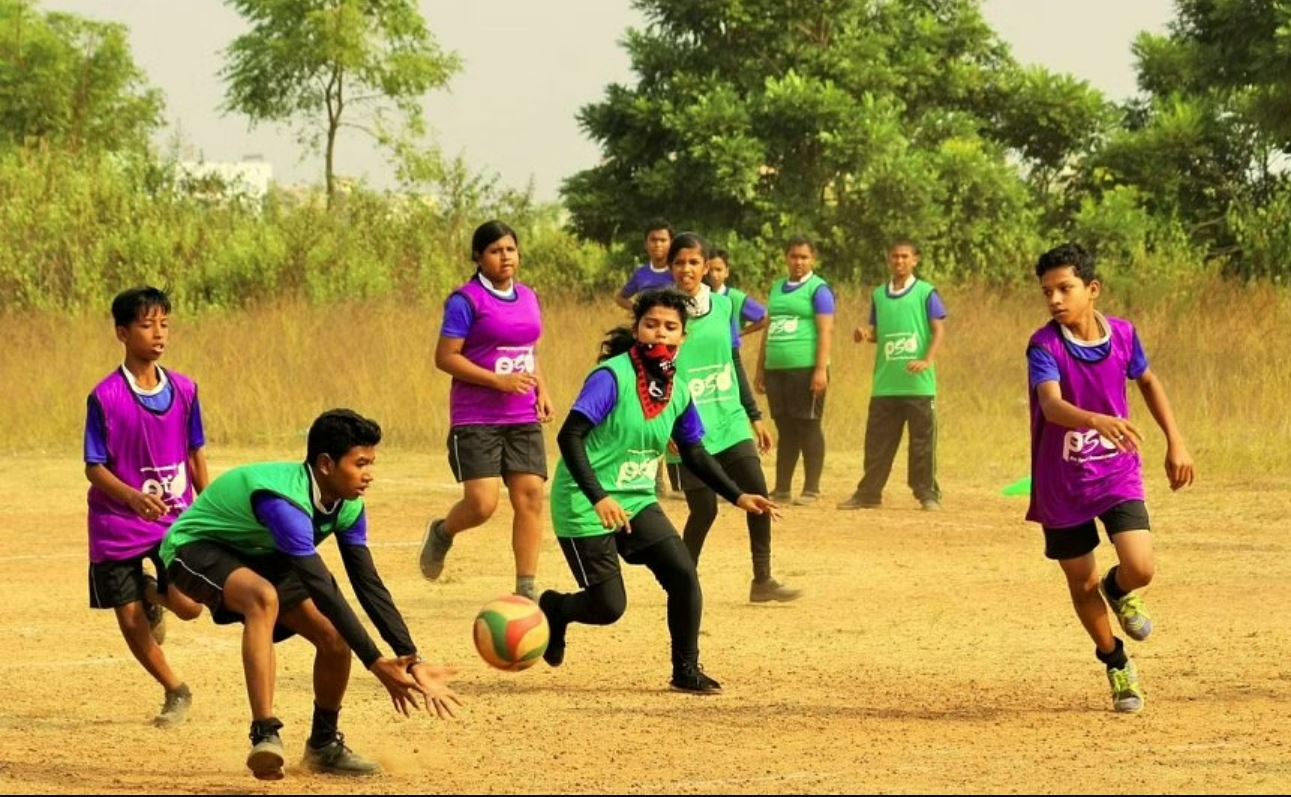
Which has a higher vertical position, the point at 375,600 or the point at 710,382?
the point at 710,382

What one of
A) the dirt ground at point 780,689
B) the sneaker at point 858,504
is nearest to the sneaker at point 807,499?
the sneaker at point 858,504

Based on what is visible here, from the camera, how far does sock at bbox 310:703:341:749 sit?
25.3 ft

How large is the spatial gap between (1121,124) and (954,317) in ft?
45.5

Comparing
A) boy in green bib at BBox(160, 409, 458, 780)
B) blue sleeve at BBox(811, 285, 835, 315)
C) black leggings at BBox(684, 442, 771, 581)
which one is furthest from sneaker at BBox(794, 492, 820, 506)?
boy in green bib at BBox(160, 409, 458, 780)

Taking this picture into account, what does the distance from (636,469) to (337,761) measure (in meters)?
2.03

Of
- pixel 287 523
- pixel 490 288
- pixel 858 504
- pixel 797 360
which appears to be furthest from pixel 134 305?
pixel 858 504

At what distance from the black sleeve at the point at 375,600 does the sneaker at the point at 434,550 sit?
4445 millimetres

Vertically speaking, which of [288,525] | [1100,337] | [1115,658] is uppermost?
[1100,337]

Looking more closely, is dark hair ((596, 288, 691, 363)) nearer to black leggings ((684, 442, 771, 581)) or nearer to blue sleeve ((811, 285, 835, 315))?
black leggings ((684, 442, 771, 581))

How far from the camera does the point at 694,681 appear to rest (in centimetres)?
926

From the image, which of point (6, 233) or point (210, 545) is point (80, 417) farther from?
point (210, 545)

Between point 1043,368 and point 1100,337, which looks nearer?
point 1043,368

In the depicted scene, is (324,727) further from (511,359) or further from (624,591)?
(511,359)

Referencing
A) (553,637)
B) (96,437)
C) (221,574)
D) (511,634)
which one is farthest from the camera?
(553,637)
